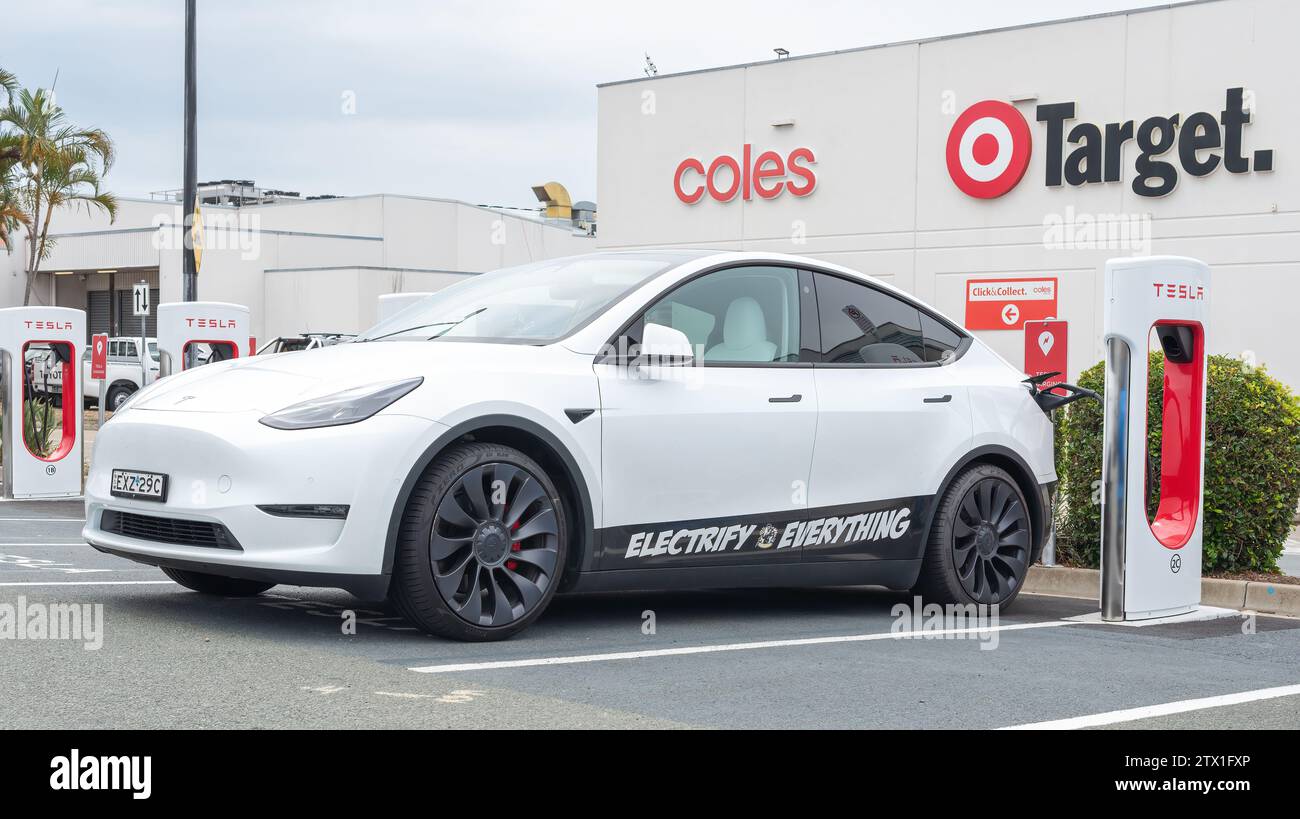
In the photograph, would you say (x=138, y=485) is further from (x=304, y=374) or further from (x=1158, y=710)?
(x=1158, y=710)

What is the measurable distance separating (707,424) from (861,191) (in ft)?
62.1

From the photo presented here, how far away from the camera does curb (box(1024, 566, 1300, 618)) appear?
8.50 meters

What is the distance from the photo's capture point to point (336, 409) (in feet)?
19.3

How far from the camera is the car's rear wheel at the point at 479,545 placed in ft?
19.3

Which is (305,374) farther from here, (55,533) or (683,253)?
(55,533)

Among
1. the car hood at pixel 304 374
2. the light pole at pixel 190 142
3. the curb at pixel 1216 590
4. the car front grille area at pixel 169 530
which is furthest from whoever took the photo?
the light pole at pixel 190 142

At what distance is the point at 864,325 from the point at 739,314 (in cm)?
79

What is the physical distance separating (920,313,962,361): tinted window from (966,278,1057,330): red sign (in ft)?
49.7

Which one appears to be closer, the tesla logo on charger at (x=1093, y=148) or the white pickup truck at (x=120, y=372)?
the tesla logo on charger at (x=1093, y=148)

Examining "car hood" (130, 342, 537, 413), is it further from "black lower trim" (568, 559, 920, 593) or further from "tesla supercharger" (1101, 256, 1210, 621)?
"tesla supercharger" (1101, 256, 1210, 621)

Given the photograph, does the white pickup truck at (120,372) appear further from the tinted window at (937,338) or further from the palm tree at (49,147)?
the tinted window at (937,338)

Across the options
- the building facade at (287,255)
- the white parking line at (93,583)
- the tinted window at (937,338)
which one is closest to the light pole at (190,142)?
the white parking line at (93,583)

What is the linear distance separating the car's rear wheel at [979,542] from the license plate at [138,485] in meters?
3.56

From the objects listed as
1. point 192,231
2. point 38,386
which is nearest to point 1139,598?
point 192,231
